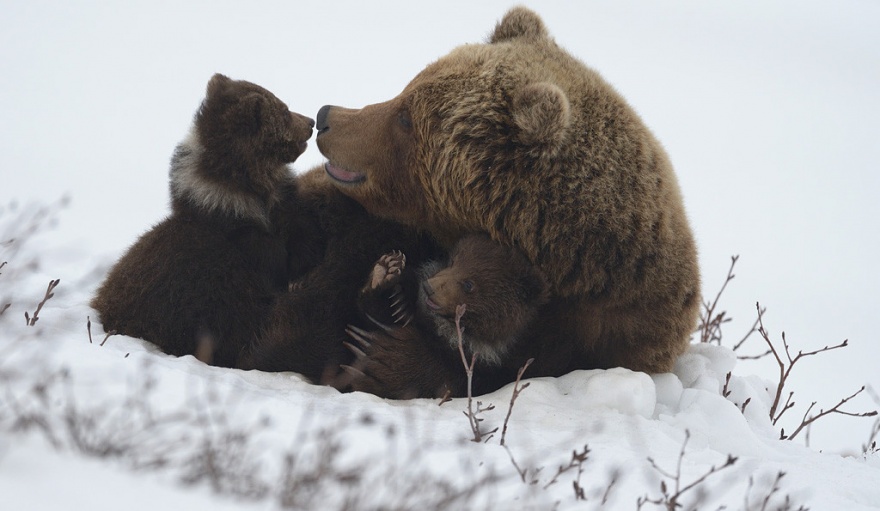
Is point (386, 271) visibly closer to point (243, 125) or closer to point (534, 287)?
point (534, 287)

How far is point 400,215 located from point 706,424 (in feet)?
6.60

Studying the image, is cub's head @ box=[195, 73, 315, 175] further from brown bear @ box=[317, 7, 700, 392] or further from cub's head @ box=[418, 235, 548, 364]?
cub's head @ box=[418, 235, 548, 364]

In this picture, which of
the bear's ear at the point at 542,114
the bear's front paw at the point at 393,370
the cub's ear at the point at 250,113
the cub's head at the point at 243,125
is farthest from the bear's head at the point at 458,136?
the bear's front paw at the point at 393,370

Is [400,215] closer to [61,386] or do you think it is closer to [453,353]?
[453,353]

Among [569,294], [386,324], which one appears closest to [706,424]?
[569,294]

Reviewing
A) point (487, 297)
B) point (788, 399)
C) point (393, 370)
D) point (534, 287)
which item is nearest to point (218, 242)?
point (393, 370)

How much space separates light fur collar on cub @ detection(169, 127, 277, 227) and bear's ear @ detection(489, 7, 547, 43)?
1.81 m

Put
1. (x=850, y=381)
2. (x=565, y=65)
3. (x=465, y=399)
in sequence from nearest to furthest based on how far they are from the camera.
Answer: (x=465, y=399)
(x=565, y=65)
(x=850, y=381)

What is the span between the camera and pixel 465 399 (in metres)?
4.95

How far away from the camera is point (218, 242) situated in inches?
205

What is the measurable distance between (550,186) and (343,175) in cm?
127

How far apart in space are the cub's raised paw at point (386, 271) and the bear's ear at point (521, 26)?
5.68 feet

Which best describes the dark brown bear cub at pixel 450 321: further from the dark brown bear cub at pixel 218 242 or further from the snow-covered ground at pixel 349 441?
the dark brown bear cub at pixel 218 242

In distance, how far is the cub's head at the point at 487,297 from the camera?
481cm
